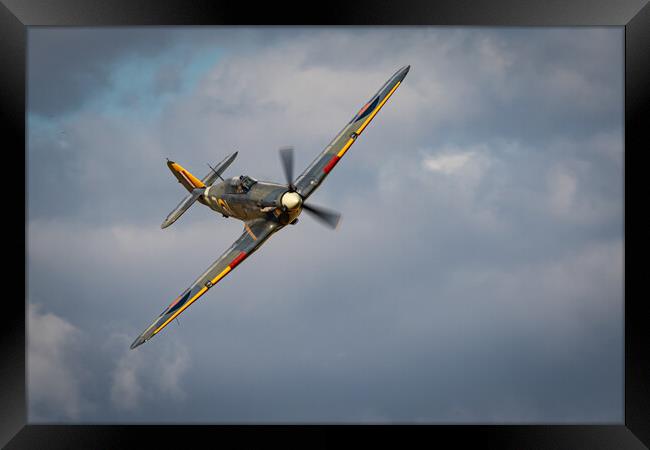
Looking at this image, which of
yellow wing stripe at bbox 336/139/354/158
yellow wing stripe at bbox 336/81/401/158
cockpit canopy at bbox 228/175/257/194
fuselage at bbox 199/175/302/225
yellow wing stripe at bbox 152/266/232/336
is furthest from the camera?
yellow wing stripe at bbox 336/81/401/158

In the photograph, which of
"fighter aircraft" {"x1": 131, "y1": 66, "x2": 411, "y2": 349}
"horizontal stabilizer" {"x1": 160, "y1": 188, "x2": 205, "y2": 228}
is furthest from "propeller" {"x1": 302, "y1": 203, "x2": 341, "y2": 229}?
"horizontal stabilizer" {"x1": 160, "y1": 188, "x2": 205, "y2": 228}

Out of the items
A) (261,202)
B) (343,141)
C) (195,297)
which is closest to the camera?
(195,297)

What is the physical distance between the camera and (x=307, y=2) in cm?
1650

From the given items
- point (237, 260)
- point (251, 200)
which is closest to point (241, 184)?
point (251, 200)

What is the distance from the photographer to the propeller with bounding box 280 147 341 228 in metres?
18.2

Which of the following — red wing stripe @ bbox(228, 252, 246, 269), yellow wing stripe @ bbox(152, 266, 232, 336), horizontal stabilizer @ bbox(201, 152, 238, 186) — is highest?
horizontal stabilizer @ bbox(201, 152, 238, 186)

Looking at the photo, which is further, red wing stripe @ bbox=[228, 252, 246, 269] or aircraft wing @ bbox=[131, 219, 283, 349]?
red wing stripe @ bbox=[228, 252, 246, 269]

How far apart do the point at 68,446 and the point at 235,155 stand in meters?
9.73

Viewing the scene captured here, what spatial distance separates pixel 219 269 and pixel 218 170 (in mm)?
4738

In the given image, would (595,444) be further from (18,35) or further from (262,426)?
(18,35)

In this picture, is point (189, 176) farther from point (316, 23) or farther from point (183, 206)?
point (316, 23)

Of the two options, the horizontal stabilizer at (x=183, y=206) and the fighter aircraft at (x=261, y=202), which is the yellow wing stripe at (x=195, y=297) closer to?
the fighter aircraft at (x=261, y=202)

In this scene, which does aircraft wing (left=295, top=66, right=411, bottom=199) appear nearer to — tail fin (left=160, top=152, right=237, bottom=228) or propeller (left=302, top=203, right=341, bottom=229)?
propeller (left=302, top=203, right=341, bottom=229)

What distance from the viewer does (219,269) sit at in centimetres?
1875
